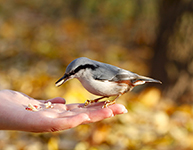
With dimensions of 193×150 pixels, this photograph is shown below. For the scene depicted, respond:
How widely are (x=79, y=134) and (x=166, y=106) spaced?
1.87m

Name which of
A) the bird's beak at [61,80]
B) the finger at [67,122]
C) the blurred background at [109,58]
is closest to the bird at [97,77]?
the bird's beak at [61,80]

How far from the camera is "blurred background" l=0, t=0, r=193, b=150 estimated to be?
10.9 ft

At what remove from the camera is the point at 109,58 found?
592 cm

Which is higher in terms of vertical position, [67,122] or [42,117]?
[42,117]

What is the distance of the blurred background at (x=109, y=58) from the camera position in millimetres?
3318

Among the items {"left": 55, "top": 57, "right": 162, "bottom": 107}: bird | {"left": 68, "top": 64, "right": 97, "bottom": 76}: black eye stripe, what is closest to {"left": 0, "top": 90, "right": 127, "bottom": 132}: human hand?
{"left": 55, "top": 57, "right": 162, "bottom": 107}: bird

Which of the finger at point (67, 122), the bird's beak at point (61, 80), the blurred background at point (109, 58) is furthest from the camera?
the blurred background at point (109, 58)

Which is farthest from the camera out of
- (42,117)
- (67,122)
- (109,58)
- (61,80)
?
(109,58)

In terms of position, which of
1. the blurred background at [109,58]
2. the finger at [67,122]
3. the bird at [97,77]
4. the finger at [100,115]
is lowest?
the finger at [67,122]

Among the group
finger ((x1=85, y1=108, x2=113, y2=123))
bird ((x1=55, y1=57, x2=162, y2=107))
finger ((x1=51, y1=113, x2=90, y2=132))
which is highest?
bird ((x1=55, y1=57, x2=162, y2=107))

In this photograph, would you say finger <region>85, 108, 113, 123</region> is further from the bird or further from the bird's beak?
the bird's beak

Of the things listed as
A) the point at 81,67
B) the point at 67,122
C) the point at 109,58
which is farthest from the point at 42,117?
the point at 109,58

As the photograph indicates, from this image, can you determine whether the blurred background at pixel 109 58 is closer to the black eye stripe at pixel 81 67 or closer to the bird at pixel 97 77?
the bird at pixel 97 77

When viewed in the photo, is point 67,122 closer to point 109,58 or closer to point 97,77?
point 97,77
